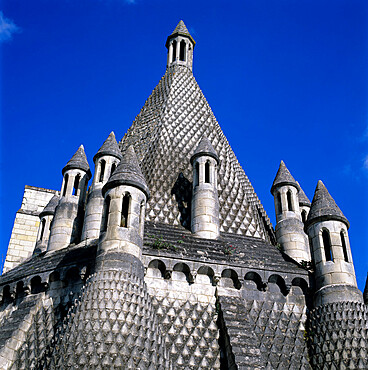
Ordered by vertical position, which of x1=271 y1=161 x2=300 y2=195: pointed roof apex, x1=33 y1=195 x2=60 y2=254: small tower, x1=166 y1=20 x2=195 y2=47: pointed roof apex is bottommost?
x1=33 y1=195 x2=60 y2=254: small tower

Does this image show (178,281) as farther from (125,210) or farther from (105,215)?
(105,215)

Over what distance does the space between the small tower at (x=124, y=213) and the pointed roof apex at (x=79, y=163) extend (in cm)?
387

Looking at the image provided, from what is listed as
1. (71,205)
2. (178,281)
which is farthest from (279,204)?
(71,205)

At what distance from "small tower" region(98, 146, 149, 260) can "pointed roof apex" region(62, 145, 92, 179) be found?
3869 mm

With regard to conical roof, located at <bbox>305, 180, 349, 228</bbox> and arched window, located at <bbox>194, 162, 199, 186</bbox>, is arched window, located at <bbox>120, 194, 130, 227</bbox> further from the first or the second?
conical roof, located at <bbox>305, 180, 349, 228</bbox>

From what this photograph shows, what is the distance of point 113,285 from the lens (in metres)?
11.4

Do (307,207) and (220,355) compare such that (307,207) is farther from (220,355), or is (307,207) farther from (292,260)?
(220,355)

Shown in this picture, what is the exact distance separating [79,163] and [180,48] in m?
12.4

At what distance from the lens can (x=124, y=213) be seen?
13.2 m

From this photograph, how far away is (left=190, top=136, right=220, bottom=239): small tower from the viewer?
50.8ft

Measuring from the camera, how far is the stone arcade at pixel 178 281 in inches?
436

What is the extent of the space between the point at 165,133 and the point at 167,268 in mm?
8439

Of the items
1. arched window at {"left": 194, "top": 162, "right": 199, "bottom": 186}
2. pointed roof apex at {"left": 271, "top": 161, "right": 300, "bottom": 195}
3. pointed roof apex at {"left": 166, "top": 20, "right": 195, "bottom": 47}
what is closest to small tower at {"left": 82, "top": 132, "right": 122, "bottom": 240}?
arched window at {"left": 194, "top": 162, "right": 199, "bottom": 186}

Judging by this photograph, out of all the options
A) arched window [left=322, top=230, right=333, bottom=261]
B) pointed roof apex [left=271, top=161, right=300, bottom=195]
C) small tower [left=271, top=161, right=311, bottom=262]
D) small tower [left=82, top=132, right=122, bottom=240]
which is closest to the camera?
arched window [left=322, top=230, right=333, bottom=261]
